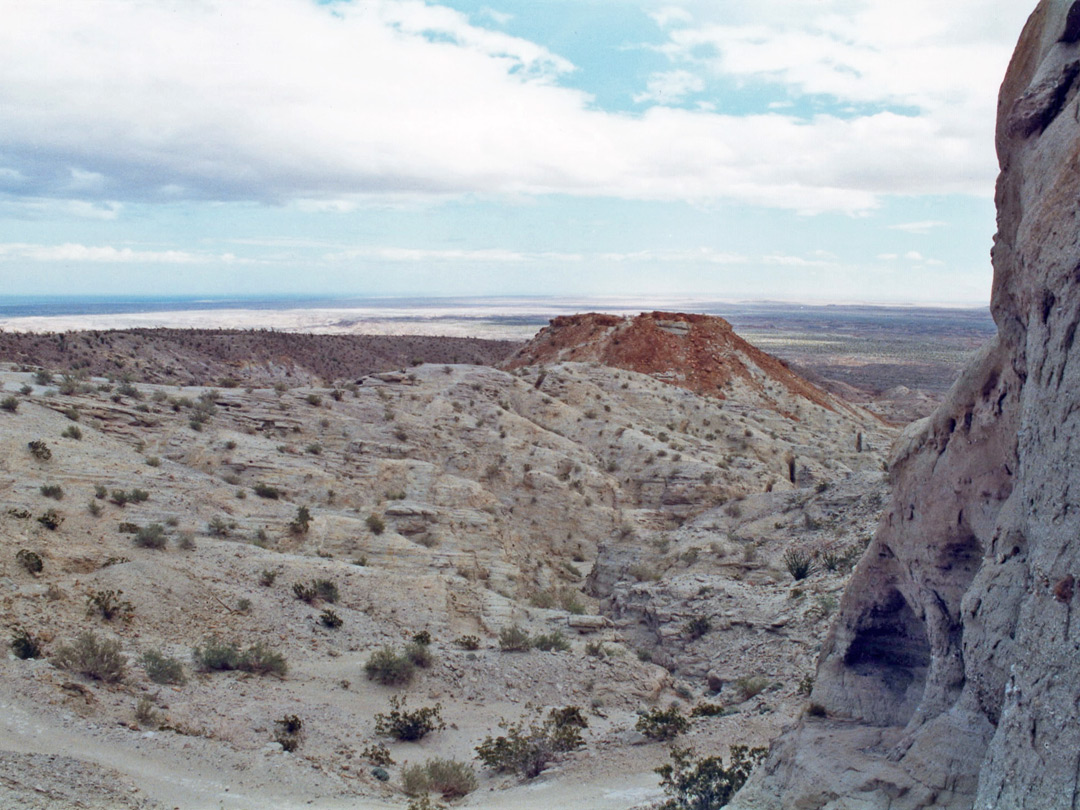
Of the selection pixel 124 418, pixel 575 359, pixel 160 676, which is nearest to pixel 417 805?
pixel 160 676

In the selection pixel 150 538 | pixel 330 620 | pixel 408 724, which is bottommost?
pixel 408 724

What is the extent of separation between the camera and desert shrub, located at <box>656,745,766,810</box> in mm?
7652

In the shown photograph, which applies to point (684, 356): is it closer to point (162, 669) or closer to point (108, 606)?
point (108, 606)

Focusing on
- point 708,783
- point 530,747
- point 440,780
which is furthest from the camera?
point 530,747

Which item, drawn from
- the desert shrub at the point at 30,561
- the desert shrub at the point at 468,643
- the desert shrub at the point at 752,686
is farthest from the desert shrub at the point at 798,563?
the desert shrub at the point at 30,561

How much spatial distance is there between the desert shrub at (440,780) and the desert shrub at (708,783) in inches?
98.4

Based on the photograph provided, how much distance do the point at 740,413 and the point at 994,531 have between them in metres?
33.2

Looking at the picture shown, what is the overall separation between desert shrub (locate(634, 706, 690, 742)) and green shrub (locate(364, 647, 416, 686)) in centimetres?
Result: 392

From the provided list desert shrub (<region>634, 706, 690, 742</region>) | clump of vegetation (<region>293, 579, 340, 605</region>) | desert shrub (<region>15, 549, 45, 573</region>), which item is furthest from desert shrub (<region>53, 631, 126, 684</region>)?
desert shrub (<region>634, 706, 690, 742</region>)

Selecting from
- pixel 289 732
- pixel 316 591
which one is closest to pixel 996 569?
pixel 289 732

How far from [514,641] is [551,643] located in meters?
0.72

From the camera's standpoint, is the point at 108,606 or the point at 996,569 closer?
the point at 996,569

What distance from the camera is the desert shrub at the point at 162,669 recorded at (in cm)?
1077

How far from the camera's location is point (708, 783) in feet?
25.9
